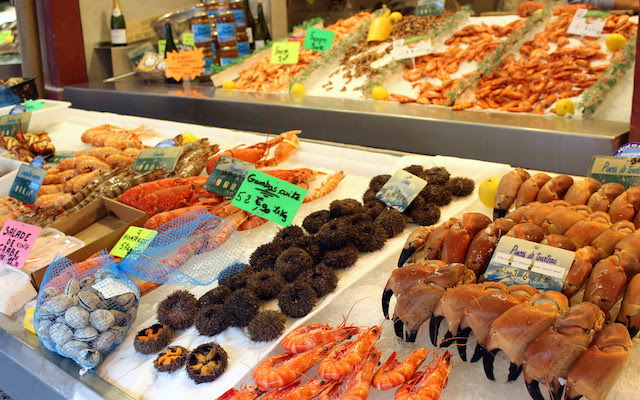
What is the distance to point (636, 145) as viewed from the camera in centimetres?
181

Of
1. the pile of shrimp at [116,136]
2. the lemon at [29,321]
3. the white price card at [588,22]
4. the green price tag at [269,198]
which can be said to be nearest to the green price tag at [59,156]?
the pile of shrimp at [116,136]

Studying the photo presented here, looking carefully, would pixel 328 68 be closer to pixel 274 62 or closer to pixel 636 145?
pixel 274 62

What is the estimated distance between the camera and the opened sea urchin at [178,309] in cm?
155

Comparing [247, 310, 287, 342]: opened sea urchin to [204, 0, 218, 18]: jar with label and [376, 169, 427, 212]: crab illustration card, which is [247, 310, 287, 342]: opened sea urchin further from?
[204, 0, 218, 18]: jar with label

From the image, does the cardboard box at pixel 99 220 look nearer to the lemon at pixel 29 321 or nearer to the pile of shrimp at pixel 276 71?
the lemon at pixel 29 321

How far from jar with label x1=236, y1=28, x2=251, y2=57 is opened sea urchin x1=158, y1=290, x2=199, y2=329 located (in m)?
3.46

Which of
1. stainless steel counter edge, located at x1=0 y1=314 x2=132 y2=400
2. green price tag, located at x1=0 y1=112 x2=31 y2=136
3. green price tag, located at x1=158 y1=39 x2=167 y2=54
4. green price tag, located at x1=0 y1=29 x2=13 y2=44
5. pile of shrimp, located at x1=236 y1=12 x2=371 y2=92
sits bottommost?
stainless steel counter edge, located at x1=0 y1=314 x2=132 y2=400

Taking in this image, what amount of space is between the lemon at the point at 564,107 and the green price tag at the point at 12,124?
2.80 m

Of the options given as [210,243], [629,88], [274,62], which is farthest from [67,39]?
[629,88]

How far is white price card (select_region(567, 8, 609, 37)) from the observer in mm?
3314

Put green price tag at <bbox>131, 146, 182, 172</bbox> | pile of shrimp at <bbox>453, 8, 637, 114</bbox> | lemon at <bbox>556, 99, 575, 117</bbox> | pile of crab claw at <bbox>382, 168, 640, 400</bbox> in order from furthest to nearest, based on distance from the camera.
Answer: pile of shrimp at <bbox>453, 8, 637, 114</bbox>, lemon at <bbox>556, 99, 575, 117</bbox>, green price tag at <bbox>131, 146, 182, 172</bbox>, pile of crab claw at <bbox>382, 168, 640, 400</bbox>

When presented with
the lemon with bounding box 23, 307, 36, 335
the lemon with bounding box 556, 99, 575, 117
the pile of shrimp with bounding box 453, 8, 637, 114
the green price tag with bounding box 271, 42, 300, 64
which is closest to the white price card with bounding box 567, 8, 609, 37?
the pile of shrimp with bounding box 453, 8, 637, 114

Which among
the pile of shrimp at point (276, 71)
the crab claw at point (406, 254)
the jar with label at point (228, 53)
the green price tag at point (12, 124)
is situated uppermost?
the jar with label at point (228, 53)

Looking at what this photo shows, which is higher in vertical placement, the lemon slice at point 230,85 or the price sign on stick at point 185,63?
the price sign on stick at point 185,63
